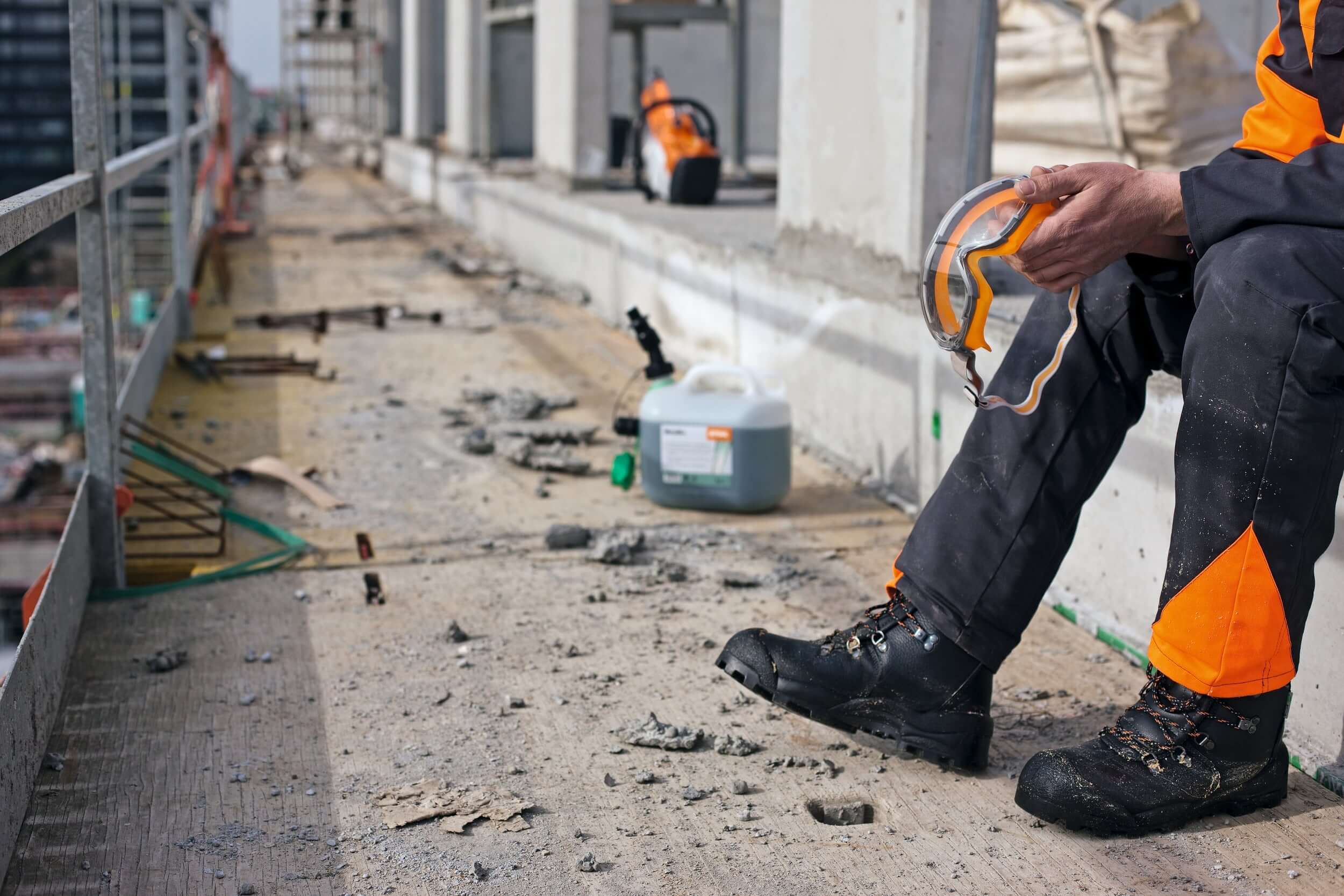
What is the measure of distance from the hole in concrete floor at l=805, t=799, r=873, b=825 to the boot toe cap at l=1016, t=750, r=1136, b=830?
0.76ft

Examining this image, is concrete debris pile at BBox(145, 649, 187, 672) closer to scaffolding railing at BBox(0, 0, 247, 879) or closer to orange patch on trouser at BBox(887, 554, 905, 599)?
scaffolding railing at BBox(0, 0, 247, 879)

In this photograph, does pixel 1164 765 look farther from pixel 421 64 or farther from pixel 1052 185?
pixel 421 64

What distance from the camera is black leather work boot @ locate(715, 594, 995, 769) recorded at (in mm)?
2154

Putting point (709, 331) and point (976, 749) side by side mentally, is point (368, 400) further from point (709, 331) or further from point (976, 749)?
point (976, 749)

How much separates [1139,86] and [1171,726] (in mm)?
5044

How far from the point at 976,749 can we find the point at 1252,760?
411mm

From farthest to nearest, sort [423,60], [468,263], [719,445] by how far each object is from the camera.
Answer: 1. [423,60]
2. [468,263]
3. [719,445]

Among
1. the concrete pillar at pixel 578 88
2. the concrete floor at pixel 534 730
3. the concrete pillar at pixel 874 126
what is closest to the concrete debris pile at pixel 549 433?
the concrete floor at pixel 534 730

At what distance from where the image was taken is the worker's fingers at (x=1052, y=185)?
1.83 m

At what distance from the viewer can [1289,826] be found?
2016mm

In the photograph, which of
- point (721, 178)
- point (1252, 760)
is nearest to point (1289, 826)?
point (1252, 760)

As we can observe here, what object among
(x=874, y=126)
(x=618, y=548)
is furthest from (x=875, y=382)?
(x=618, y=548)

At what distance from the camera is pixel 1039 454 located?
2068 mm

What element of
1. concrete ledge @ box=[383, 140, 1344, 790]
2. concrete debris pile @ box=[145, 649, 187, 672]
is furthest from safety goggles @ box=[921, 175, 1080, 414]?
concrete debris pile @ box=[145, 649, 187, 672]
